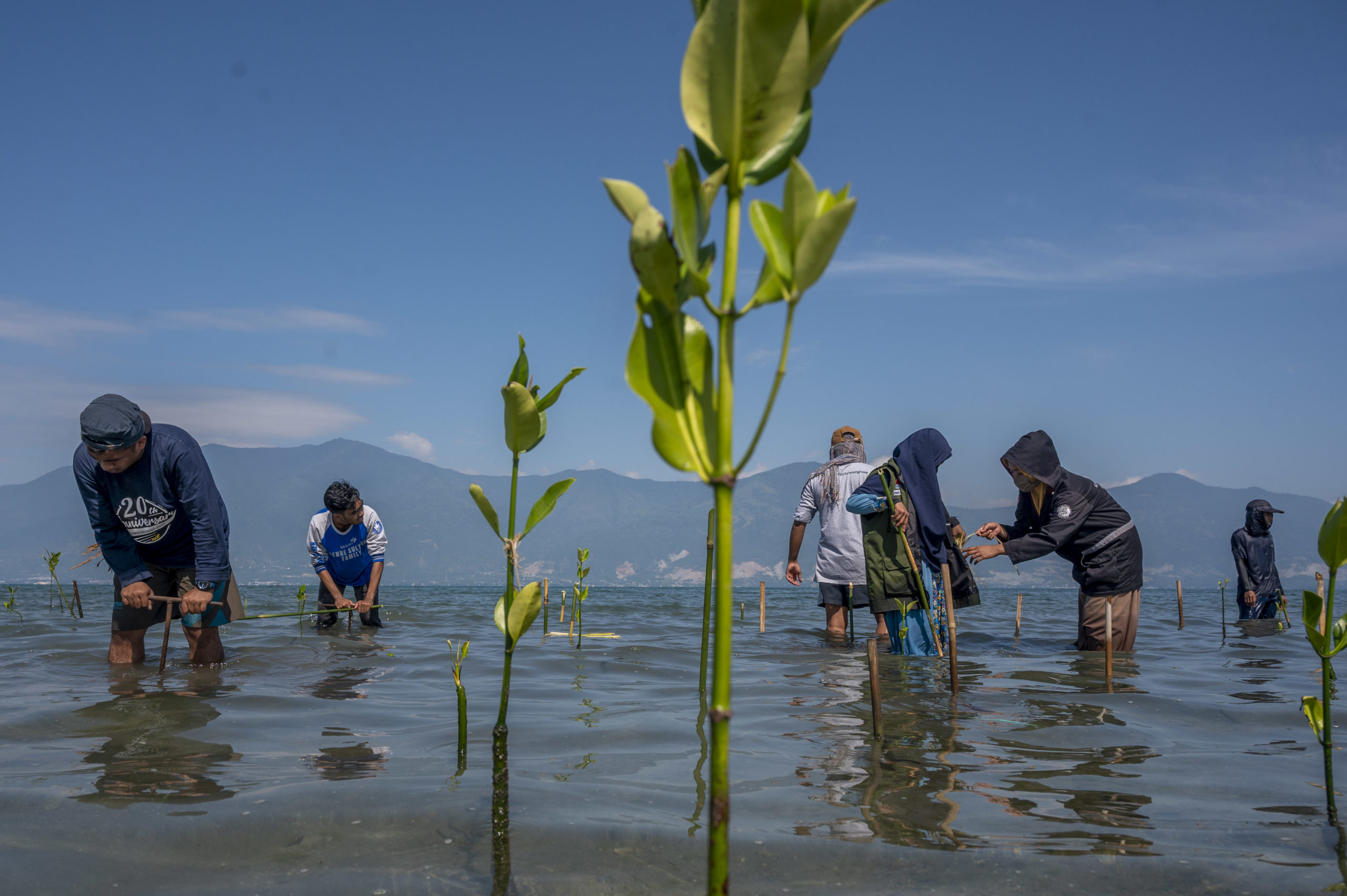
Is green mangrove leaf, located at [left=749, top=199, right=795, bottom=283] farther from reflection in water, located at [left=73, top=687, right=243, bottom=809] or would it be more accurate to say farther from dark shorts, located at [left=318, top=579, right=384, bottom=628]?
dark shorts, located at [left=318, top=579, right=384, bottom=628]

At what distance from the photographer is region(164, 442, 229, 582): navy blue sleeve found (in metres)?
5.18

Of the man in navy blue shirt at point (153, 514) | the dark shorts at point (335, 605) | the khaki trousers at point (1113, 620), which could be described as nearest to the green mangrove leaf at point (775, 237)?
the man in navy blue shirt at point (153, 514)

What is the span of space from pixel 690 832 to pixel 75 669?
618cm

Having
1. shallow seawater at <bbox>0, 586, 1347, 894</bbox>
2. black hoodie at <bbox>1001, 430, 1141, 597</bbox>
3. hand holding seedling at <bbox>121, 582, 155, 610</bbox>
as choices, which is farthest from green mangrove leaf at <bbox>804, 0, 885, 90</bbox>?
black hoodie at <bbox>1001, 430, 1141, 597</bbox>

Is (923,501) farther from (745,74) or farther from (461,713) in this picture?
(745,74)

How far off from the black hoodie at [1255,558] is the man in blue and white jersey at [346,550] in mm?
11977

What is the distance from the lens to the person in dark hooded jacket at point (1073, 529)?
6.62 m

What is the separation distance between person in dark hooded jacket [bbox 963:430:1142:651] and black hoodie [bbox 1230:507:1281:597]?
22.1 feet

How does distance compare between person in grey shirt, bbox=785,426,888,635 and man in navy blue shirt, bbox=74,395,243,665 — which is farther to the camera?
person in grey shirt, bbox=785,426,888,635

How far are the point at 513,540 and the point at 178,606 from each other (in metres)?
5.01

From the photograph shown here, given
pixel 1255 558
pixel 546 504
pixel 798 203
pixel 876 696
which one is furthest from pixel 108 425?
pixel 1255 558

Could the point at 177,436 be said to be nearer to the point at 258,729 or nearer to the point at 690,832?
the point at 258,729

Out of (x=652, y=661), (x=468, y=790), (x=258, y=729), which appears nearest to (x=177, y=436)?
(x=258, y=729)

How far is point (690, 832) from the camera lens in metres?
2.62
